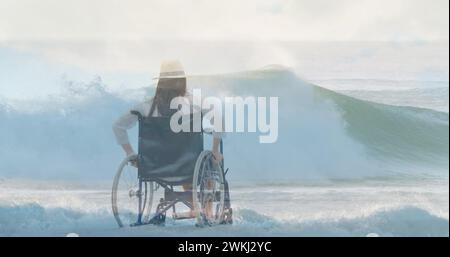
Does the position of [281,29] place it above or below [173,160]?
above

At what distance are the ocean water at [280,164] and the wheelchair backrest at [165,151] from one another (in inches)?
4.9

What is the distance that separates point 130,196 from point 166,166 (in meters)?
0.21

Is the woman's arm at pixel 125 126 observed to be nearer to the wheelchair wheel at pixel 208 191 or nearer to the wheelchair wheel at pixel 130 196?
the wheelchair wheel at pixel 130 196

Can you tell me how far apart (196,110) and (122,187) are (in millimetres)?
474

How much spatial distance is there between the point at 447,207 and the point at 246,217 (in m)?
0.89

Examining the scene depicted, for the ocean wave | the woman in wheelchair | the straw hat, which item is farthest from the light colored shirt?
the ocean wave

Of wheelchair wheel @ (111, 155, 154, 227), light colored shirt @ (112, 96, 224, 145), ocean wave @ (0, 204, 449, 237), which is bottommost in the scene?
ocean wave @ (0, 204, 449, 237)

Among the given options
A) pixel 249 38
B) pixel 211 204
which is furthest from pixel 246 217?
pixel 249 38

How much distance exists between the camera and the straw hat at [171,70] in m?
8.62

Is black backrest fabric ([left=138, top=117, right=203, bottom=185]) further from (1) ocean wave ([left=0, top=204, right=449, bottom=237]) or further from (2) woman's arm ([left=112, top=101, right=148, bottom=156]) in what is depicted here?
(1) ocean wave ([left=0, top=204, right=449, bottom=237])

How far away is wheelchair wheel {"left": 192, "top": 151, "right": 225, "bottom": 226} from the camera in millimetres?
8562

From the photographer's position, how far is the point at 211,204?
28.2ft

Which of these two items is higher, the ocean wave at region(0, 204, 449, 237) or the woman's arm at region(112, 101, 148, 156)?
the woman's arm at region(112, 101, 148, 156)

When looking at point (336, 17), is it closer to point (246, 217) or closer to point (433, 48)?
point (433, 48)
